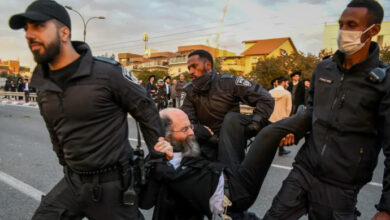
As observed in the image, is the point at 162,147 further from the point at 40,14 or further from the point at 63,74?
the point at 40,14

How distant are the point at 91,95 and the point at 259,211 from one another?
8.22ft

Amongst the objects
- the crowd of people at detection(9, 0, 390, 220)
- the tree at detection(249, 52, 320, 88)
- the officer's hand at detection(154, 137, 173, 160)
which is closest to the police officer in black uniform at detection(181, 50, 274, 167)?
the crowd of people at detection(9, 0, 390, 220)

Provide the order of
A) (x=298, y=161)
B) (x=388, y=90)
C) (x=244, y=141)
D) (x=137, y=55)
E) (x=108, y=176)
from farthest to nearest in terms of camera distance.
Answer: (x=137, y=55)
(x=244, y=141)
(x=298, y=161)
(x=108, y=176)
(x=388, y=90)

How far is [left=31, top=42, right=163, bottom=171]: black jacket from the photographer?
1863mm

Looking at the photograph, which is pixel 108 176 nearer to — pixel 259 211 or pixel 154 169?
pixel 154 169

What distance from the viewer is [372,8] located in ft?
6.64

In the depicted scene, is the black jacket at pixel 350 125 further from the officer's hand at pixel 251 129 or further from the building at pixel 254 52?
the building at pixel 254 52

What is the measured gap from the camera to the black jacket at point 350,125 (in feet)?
6.06

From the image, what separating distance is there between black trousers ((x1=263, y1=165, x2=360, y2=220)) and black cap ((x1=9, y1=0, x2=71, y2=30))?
1.88 metres

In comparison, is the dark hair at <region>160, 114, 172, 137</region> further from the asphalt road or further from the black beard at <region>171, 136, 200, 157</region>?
the asphalt road

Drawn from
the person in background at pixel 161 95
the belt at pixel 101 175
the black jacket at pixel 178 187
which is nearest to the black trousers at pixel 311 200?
the black jacket at pixel 178 187

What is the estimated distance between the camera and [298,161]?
91.4 inches

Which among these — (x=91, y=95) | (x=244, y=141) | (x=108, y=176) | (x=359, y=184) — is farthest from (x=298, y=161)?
(x=91, y=95)

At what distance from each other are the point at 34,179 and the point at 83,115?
3.25m
